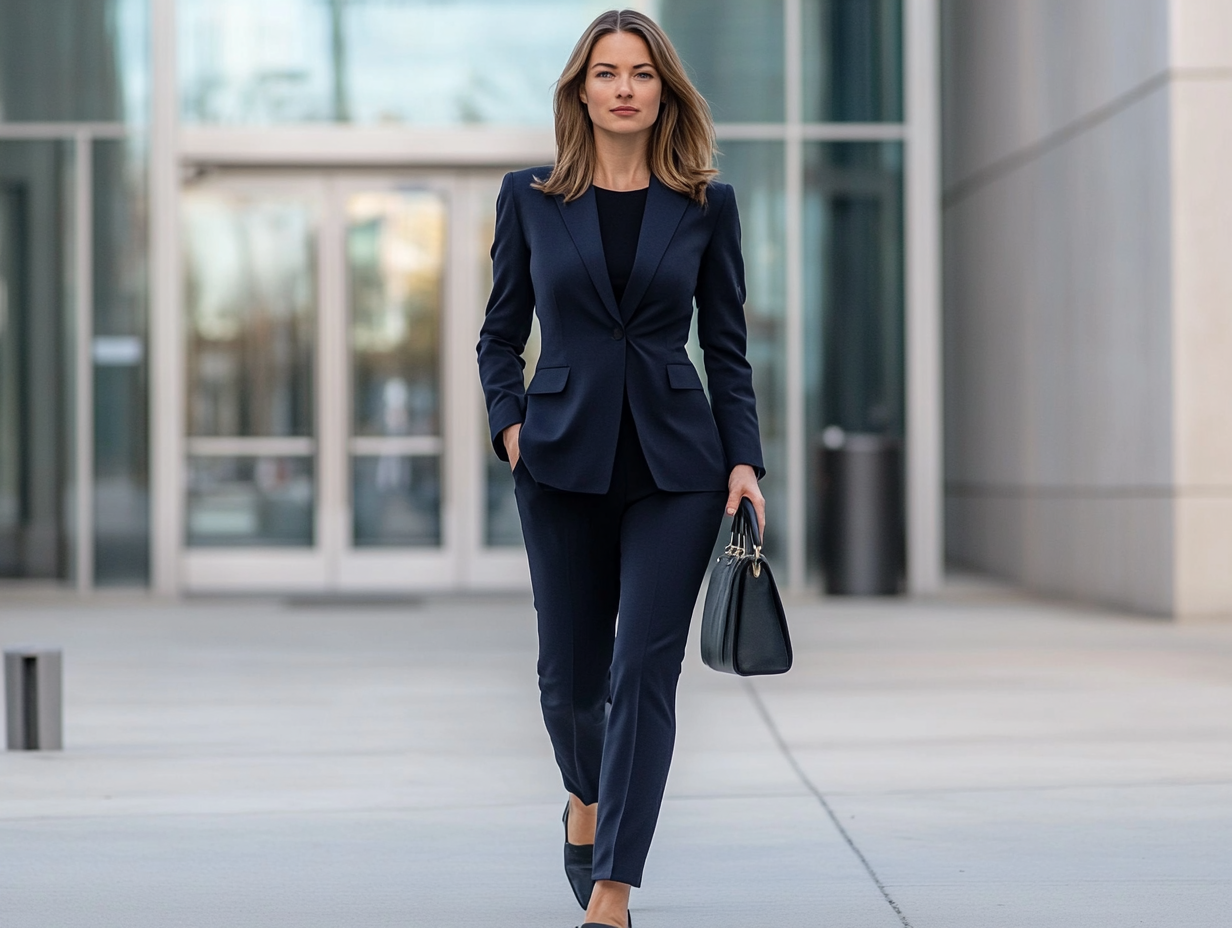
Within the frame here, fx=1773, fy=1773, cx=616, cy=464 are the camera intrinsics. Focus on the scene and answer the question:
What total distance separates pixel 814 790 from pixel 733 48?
8.96 m

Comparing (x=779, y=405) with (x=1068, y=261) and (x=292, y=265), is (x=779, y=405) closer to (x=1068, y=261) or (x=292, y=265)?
(x=1068, y=261)

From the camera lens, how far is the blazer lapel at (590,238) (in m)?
3.65

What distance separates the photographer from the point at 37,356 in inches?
525

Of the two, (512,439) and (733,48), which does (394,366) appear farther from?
(512,439)

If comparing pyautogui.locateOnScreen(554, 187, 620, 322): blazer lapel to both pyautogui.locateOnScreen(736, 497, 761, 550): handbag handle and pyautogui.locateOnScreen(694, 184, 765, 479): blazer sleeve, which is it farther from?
pyautogui.locateOnScreen(736, 497, 761, 550): handbag handle

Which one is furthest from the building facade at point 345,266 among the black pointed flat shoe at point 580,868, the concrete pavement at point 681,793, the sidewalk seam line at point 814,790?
the black pointed flat shoe at point 580,868

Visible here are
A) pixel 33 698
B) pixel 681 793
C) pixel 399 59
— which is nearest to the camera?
pixel 681 793

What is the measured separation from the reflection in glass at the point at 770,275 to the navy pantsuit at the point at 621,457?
31.7ft

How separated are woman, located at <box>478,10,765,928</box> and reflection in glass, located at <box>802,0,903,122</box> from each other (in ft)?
32.7

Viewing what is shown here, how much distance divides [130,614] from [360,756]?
20.1ft

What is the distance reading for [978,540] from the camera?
15.8 metres

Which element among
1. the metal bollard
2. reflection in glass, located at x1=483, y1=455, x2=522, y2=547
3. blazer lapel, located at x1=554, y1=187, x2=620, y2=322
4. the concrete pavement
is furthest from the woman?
reflection in glass, located at x1=483, y1=455, x2=522, y2=547

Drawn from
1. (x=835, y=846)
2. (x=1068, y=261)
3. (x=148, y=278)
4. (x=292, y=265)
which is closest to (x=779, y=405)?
(x=1068, y=261)

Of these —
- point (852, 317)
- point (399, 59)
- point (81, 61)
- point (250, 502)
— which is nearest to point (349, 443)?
point (250, 502)
